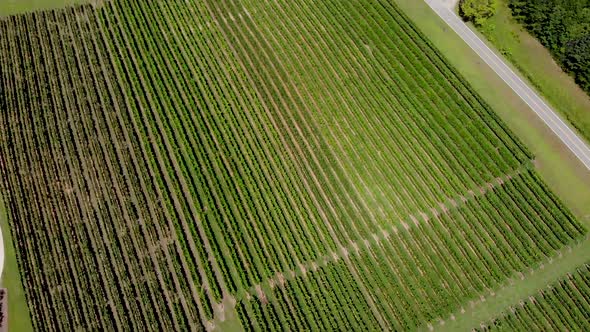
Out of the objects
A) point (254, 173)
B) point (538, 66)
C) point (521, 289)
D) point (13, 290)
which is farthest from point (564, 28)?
point (13, 290)

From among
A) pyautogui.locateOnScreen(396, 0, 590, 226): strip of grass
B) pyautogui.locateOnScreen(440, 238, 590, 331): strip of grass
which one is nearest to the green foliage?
pyautogui.locateOnScreen(396, 0, 590, 226): strip of grass

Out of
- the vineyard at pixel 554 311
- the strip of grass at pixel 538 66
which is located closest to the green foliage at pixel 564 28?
the strip of grass at pixel 538 66

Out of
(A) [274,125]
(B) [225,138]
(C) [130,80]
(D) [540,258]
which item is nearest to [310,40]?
(A) [274,125]

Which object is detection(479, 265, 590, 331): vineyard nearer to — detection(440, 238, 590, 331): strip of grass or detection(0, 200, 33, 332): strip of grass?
detection(440, 238, 590, 331): strip of grass

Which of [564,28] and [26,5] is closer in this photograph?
[26,5]

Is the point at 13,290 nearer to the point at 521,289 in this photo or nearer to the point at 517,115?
the point at 521,289

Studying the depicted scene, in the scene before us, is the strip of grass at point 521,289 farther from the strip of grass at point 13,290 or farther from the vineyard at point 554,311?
the strip of grass at point 13,290
